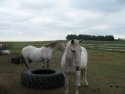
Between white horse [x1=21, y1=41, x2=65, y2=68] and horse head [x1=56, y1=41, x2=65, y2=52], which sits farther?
white horse [x1=21, y1=41, x2=65, y2=68]

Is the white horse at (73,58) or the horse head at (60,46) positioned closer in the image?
the white horse at (73,58)

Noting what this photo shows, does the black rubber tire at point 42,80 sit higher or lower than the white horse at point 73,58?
lower

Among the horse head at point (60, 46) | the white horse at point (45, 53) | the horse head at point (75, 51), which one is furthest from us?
the white horse at point (45, 53)

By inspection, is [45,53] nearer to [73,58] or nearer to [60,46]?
[60,46]

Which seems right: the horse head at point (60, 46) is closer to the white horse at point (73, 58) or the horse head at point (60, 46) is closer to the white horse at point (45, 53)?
the white horse at point (45, 53)

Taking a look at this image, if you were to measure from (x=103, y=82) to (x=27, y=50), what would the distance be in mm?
5615

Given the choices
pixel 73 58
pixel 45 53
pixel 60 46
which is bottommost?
pixel 45 53

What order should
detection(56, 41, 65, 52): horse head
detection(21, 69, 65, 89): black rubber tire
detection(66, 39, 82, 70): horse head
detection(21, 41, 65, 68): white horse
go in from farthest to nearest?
detection(21, 41, 65, 68): white horse → detection(56, 41, 65, 52): horse head → detection(21, 69, 65, 89): black rubber tire → detection(66, 39, 82, 70): horse head

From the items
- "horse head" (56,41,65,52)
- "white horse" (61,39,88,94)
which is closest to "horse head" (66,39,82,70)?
"white horse" (61,39,88,94)

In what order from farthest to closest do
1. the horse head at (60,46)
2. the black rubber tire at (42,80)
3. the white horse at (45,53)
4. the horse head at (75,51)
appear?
the white horse at (45,53) → the horse head at (60,46) → the black rubber tire at (42,80) → the horse head at (75,51)

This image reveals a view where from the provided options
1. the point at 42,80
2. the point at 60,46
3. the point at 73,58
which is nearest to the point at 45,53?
the point at 60,46

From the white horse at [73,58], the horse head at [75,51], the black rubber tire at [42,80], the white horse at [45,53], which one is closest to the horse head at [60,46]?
the white horse at [45,53]

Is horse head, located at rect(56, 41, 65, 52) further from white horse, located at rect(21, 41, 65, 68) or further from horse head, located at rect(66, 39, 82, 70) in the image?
horse head, located at rect(66, 39, 82, 70)

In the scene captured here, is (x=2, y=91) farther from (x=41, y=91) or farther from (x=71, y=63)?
(x=71, y=63)
